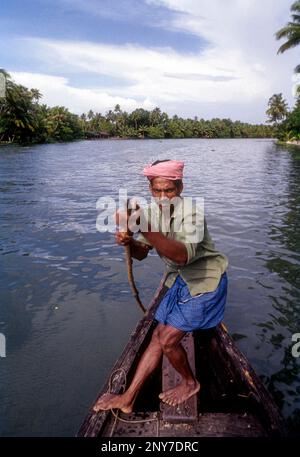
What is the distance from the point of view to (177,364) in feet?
10.0

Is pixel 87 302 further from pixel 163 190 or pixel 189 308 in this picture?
pixel 163 190

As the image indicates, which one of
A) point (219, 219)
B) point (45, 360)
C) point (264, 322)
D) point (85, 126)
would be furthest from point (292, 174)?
point (85, 126)

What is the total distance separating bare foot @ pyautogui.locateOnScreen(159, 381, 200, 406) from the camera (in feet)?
10.3

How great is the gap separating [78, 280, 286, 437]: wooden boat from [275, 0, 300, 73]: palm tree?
45841 mm

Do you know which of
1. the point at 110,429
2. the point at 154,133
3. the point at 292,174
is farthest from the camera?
the point at 154,133

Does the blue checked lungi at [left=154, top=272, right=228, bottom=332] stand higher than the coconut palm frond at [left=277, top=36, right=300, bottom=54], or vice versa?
the coconut palm frond at [left=277, top=36, right=300, bottom=54]

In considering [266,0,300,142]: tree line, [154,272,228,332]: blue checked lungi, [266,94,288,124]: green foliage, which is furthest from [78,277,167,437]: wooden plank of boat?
[266,94,288,124]: green foliage

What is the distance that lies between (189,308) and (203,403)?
1276 millimetres

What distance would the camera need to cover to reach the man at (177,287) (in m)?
2.61

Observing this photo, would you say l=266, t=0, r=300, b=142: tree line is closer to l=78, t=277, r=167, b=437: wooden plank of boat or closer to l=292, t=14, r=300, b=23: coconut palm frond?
l=292, t=14, r=300, b=23: coconut palm frond

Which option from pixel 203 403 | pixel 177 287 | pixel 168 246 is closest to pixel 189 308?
pixel 177 287
